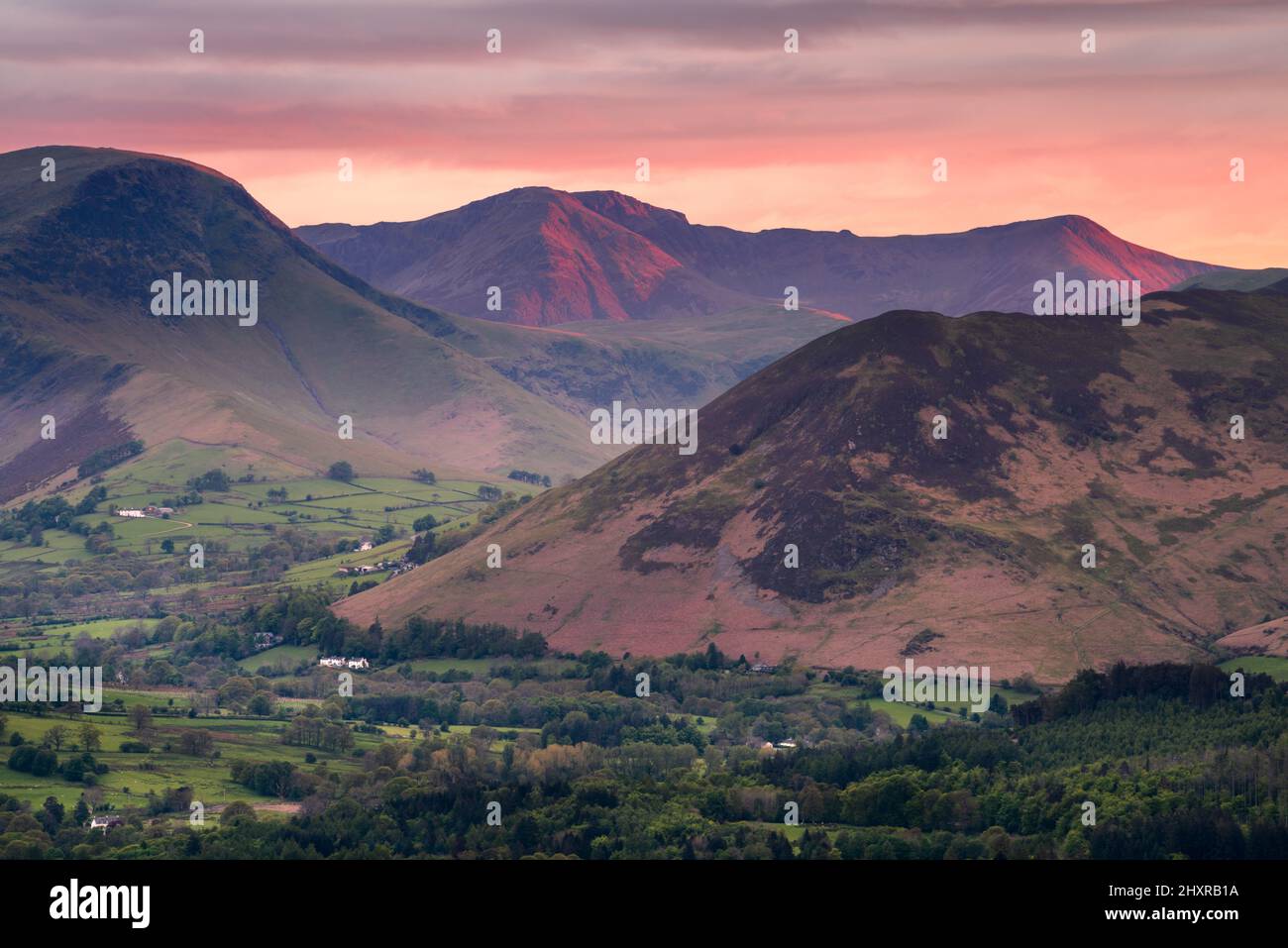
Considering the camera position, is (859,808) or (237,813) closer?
(859,808)

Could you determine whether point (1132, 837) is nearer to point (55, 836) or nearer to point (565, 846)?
point (565, 846)

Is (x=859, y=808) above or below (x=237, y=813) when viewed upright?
below

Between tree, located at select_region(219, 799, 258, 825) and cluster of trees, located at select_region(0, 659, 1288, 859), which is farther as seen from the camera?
tree, located at select_region(219, 799, 258, 825)

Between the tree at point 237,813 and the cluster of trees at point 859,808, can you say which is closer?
the cluster of trees at point 859,808

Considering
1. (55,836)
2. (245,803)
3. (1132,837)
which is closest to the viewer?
(1132,837)
